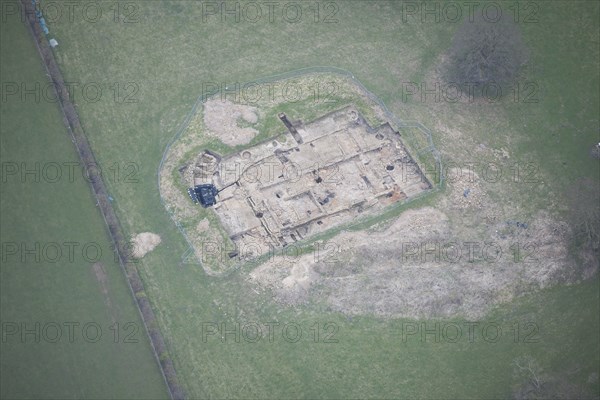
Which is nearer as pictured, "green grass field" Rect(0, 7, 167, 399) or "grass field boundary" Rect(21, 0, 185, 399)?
"grass field boundary" Rect(21, 0, 185, 399)

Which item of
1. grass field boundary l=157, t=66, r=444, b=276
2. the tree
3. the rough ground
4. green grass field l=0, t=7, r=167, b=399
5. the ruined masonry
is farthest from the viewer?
the tree

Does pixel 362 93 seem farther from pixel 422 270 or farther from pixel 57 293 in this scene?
pixel 57 293

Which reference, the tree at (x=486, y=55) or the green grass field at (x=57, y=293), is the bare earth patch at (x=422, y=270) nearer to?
the green grass field at (x=57, y=293)

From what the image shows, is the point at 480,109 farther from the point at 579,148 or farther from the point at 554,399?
the point at 554,399

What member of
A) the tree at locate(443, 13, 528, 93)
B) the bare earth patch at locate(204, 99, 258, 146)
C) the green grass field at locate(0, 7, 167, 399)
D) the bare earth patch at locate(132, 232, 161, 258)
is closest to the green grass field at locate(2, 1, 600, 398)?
the green grass field at locate(0, 7, 167, 399)

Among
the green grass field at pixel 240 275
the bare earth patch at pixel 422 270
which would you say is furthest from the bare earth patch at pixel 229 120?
the bare earth patch at pixel 422 270

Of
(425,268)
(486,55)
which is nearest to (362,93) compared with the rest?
(486,55)

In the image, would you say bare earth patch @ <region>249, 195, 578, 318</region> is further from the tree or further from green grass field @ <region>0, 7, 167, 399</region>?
the tree
